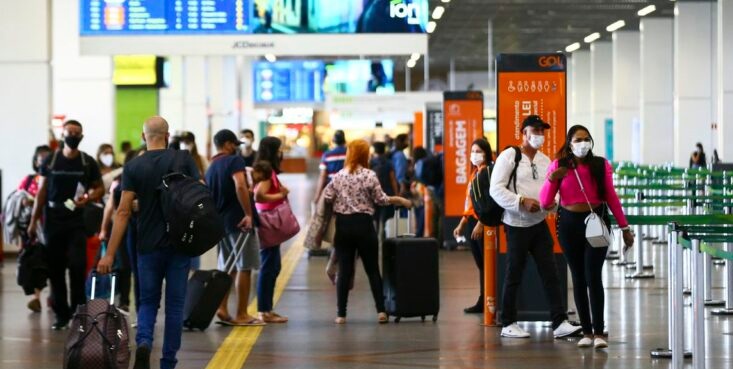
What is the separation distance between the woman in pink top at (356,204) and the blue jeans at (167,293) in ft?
11.3

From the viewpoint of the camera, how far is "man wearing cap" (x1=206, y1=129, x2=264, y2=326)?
37.6ft

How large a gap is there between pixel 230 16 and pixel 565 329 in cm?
942

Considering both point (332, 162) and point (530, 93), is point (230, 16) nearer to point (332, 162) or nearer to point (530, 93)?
point (332, 162)

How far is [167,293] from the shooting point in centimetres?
853

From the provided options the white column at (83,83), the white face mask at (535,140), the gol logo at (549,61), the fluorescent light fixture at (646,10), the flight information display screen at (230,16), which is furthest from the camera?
the fluorescent light fixture at (646,10)

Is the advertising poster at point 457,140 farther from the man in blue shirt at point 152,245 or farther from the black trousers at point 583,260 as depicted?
the man in blue shirt at point 152,245

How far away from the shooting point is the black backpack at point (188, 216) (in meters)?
8.20

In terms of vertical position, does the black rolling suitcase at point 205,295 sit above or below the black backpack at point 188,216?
below

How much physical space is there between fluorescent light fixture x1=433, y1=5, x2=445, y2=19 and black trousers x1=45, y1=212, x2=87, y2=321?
27063 millimetres

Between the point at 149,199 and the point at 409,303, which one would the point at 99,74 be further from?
the point at 149,199

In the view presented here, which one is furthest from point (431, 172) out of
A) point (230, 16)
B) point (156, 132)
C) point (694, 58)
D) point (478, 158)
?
point (694, 58)

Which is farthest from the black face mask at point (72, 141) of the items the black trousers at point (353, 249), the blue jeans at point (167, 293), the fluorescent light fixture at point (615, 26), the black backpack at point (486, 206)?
the fluorescent light fixture at point (615, 26)

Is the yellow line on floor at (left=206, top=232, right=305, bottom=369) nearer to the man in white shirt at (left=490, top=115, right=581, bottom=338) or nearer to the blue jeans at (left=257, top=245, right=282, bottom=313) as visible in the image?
the blue jeans at (left=257, top=245, right=282, bottom=313)

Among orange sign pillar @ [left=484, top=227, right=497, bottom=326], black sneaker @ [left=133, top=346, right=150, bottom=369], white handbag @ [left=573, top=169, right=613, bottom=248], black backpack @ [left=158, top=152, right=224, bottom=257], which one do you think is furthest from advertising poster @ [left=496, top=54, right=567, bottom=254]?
black sneaker @ [left=133, top=346, right=150, bottom=369]
